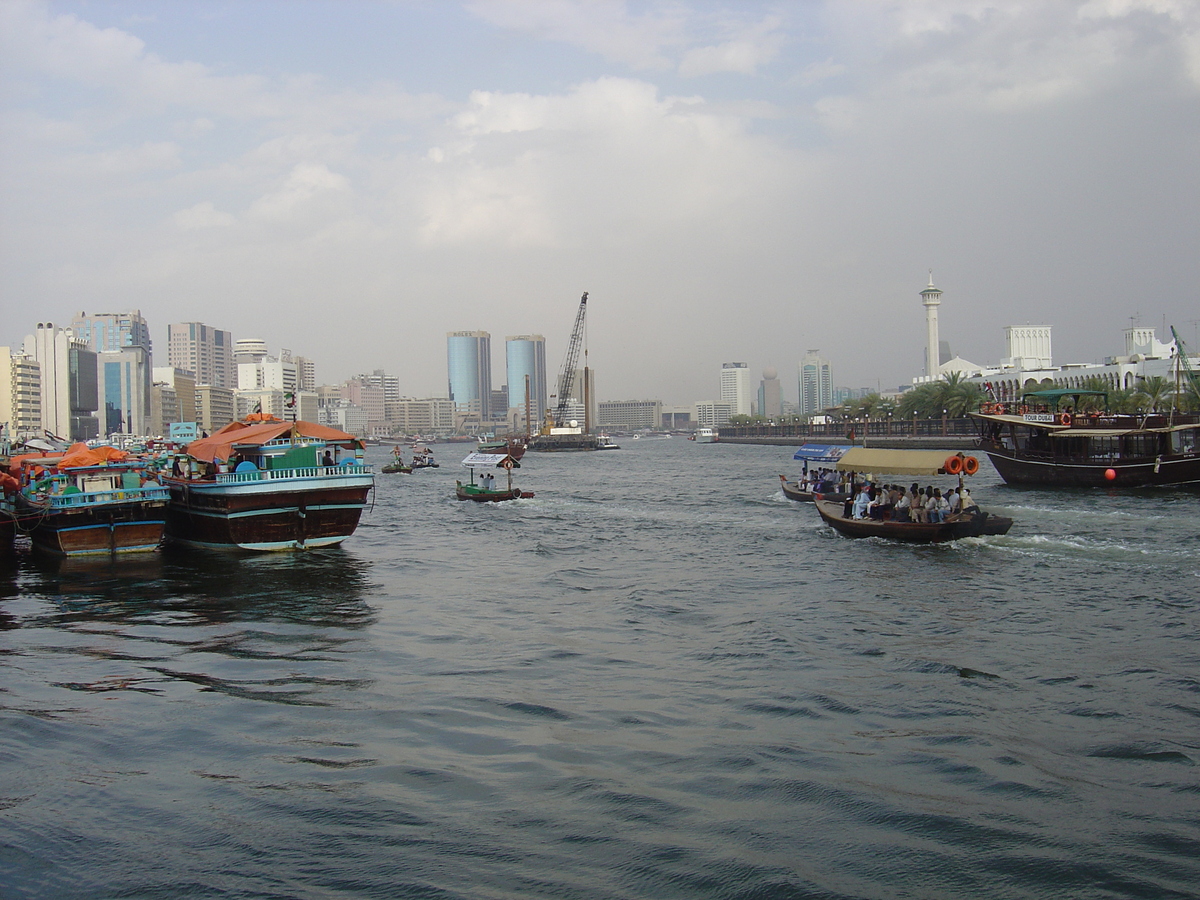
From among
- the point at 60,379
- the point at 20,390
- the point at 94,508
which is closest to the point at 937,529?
the point at 94,508

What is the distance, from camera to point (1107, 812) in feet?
29.8

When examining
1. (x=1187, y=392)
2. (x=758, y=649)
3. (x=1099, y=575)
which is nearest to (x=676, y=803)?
(x=758, y=649)

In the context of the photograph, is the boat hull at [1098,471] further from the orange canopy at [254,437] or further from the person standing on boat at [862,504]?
the orange canopy at [254,437]

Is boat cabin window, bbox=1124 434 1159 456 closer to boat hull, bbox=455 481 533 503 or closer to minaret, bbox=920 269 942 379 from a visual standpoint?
boat hull, bbox=455 481 533 503

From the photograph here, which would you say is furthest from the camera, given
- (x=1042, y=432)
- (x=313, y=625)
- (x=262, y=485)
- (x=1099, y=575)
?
(x=1042, y=432)

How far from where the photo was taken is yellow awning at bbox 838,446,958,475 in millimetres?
A: 28656

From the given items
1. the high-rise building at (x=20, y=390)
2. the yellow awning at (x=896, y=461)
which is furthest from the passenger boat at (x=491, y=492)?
the high-rise building at (x=20, y=390)

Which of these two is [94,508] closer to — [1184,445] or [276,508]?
[276,508]

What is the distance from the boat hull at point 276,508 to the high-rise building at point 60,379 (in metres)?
140

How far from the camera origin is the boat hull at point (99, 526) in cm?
2639

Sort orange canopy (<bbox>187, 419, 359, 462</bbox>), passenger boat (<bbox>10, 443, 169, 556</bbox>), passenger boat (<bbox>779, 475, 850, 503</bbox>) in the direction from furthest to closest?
passenger boat (<bbox>779, 475, 850, 503</bbox>) < orange canopy (<bbox>187, 419, 359, 462</bbox>) < passenger boat (<bbox>10, 443, 169, 556</bbox>)

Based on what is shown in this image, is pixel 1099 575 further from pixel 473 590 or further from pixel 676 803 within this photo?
pixel 676 803

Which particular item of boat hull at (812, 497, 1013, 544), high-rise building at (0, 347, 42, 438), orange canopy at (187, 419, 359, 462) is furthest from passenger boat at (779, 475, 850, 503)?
high-rise building at (0, 347, 42, 438)

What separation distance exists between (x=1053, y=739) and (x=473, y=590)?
14.4 meters
